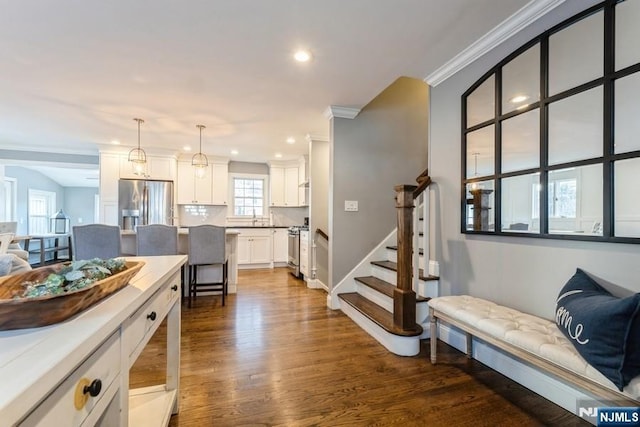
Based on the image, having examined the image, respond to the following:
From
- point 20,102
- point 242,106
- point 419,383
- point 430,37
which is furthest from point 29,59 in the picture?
point 419,383

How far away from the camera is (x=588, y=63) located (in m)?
1.61

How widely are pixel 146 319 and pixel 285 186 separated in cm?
557

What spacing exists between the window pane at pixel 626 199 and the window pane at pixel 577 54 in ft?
1.72

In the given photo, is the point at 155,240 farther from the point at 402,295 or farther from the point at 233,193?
the point at 233,193

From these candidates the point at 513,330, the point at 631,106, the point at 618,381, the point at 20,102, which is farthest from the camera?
the point at 20,102

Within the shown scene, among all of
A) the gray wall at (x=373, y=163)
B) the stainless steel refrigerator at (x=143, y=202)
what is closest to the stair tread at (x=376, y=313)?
the gray wall at (x=373, y=163)

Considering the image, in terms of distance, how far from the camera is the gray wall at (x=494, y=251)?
155cm

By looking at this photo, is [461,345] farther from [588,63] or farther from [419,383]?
[588,63]

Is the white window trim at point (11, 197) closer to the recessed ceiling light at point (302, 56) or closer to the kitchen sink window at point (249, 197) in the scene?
the kitchen sink window at point (249, 197)

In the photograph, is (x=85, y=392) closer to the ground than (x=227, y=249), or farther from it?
farther from it

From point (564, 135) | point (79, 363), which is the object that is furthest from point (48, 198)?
point (564, 135)

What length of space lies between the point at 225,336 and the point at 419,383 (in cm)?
169

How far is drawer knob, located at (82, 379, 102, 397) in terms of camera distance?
2.12 ft

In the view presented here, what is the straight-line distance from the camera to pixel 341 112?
3490 millimetres
